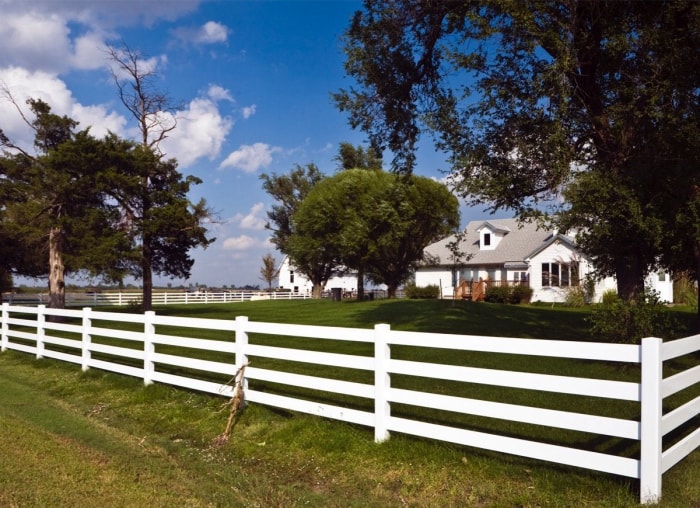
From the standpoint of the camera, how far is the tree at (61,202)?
27.5 m

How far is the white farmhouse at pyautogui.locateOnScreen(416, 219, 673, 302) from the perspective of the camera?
120ft

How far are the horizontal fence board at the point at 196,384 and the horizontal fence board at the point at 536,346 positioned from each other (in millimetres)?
3199

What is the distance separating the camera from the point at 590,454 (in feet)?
16.3

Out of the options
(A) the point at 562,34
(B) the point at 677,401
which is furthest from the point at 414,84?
(B) the point at 677,401

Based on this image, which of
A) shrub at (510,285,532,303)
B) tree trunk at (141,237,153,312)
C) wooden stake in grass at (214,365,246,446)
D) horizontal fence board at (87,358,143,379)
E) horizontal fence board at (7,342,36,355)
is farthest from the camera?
shrub at (510,285,532,303)

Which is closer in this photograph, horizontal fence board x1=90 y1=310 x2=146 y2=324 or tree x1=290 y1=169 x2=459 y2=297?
horizontal fence board x1=90 y1=310 x2=146 y2=324

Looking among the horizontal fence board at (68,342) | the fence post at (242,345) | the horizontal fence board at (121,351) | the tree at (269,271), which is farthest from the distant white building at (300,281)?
the fence post at (242,345)

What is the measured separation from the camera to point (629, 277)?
42.2 feet

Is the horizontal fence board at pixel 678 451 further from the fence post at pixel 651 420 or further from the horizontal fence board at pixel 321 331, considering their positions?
the horizontal fence board at pixel 321 331

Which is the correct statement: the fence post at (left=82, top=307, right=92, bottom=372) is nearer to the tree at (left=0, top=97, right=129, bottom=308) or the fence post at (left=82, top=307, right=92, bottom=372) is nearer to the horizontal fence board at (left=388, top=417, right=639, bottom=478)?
the horizontal fence board at (left=388, top=417, right=639, bottom=478)

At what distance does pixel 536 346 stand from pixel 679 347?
1.23 metres

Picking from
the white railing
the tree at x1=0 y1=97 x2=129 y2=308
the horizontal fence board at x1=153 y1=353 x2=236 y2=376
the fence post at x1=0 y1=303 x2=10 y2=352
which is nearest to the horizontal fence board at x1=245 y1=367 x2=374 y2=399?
the horizontal fence board at x1=153 y1=353 x2=236 y2=376

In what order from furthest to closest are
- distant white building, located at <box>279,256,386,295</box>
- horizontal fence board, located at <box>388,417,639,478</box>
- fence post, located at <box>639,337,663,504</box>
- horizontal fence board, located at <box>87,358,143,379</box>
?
distant white building, located at <box>279,256,386,295</box>
horizontal fence board, located at <box>87,358,143,379</box>
horizontal fence board, located at <box>388,417,639,478</box>
fence post, located at <box>639,337,663,504</box>

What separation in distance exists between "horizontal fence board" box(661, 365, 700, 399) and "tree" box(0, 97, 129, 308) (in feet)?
86.5
